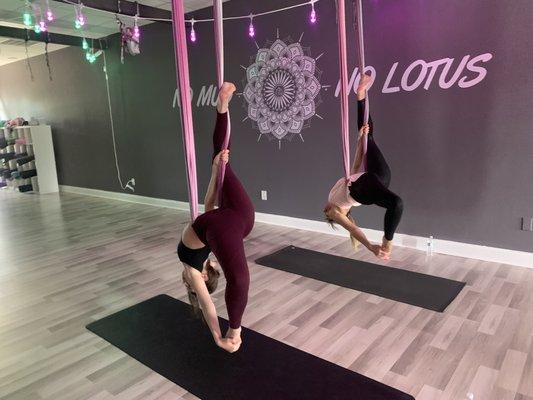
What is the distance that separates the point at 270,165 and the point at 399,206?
302 centimetres

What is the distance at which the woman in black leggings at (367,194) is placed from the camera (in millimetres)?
1996

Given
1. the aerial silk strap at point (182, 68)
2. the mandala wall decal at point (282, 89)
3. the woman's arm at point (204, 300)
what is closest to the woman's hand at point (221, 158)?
the aerial silk strap at point (182, 68)

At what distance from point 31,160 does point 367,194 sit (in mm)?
7726

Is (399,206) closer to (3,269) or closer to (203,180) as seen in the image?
(3,269)

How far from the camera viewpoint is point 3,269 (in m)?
3.66

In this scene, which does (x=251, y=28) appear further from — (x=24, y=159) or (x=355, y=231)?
(x=24, y=159)

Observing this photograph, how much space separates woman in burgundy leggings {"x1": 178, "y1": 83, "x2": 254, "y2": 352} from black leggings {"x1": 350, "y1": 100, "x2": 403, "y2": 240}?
2.49 ft

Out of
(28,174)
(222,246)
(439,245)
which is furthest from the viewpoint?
(28,174)

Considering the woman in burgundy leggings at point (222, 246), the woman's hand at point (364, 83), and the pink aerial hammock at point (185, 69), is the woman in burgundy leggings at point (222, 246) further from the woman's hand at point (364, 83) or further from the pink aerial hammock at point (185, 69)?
the woman's hand at point (364, 83)

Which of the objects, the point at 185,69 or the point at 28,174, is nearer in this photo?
the point at 185,69

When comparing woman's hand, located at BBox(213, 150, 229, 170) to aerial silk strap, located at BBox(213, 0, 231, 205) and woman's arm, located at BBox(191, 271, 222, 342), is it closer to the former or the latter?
aerial silk strap, located at BBox(213, 0, 231, 205)

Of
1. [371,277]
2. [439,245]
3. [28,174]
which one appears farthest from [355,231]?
[28,174]

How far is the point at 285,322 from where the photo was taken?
256 centimetres

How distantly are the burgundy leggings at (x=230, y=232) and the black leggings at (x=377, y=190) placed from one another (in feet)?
2.51
